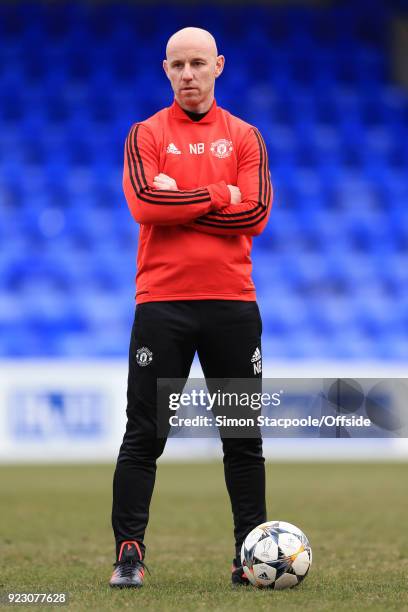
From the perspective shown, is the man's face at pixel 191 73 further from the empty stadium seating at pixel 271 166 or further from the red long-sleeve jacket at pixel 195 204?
the empty stadium seating at pixel 271 166

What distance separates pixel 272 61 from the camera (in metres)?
14.8

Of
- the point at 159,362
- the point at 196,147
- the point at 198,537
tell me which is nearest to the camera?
the point at 159,362

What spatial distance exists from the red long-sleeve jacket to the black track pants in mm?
54

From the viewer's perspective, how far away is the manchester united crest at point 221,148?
12.6 ft

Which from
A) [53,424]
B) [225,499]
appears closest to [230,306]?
[225,499]

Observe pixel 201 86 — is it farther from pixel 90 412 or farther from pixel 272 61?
pixel 272 61

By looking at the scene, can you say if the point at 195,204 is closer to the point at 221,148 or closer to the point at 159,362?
the point at 221,148

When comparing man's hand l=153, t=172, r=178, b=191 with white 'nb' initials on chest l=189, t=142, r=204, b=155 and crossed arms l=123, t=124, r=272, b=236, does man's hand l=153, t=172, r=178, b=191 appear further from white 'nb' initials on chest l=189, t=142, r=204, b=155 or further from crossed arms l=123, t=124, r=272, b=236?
white 'nb' initials on chest l=189, t=142, r=204, b=155

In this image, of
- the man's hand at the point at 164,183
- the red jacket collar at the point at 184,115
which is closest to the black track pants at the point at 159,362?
the man's hand at the point at 164,183

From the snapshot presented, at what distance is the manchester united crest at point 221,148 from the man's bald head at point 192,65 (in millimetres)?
141

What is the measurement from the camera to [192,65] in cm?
377

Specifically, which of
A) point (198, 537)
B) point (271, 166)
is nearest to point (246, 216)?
point (198, 537)

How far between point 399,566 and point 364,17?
11832 mm

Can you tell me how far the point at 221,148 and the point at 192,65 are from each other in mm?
291
